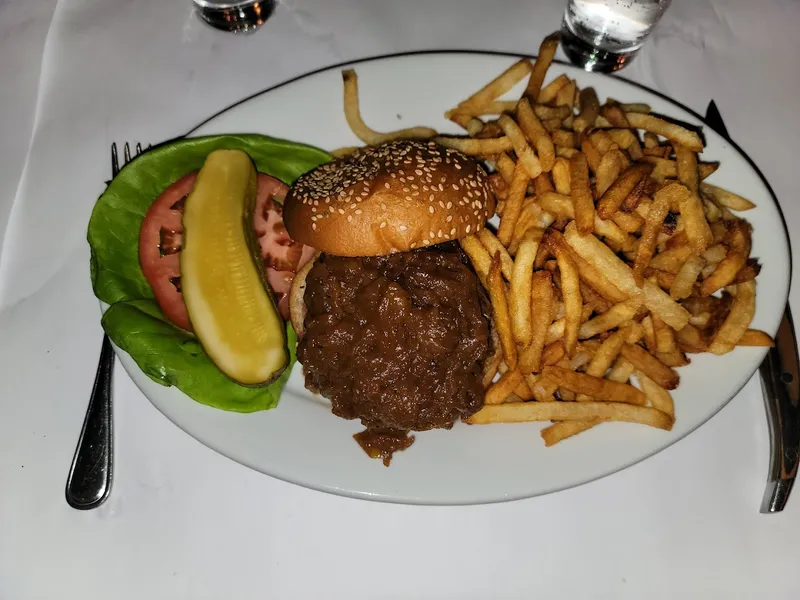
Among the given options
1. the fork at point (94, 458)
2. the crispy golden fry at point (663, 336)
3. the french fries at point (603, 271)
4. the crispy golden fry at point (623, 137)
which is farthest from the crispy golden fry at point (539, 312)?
the fork at point (94, 458)

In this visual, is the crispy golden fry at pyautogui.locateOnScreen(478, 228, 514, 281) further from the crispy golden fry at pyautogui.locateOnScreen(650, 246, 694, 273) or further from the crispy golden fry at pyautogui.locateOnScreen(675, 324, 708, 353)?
the crispy golden fry at pyautogui.locateOnScreen(675, 324, 708, 353)

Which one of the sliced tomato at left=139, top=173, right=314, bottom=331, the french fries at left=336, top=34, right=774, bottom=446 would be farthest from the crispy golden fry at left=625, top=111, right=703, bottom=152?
the sliced tomato at left=139, top=173, right=314, bottom=331

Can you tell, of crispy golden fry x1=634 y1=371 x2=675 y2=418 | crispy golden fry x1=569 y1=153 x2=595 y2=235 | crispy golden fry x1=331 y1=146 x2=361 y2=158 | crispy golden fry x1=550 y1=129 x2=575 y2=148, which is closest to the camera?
crispy golden fry x1=569 y1=153 x2=595 y2=235

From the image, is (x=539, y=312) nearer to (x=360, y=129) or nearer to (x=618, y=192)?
(x=618, y=192)

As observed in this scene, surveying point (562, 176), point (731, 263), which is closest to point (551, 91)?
point (562, 176)

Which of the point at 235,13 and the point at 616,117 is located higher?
the point at 616,117

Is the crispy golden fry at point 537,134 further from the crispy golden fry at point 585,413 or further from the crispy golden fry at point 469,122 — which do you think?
the crispy golden fry at point 585,413
